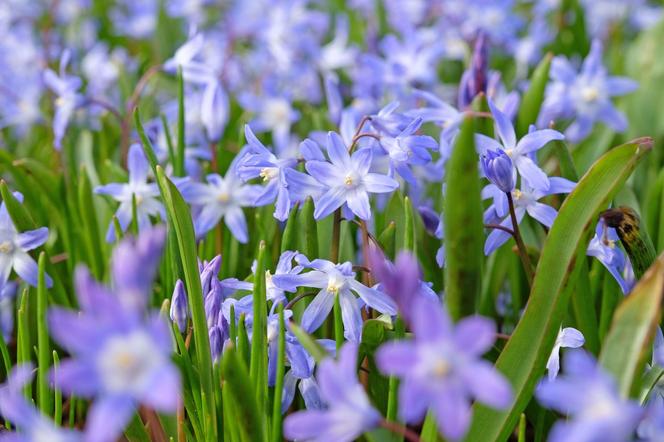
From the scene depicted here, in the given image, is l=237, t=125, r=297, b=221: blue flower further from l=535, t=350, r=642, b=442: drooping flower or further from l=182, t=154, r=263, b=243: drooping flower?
l=535, t=350, r=642, b=442: drooping flower

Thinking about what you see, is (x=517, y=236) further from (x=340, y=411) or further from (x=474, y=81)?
(x=474, y=81)

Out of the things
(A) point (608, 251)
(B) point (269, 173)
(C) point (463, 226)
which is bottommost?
(A) point (608, 251)

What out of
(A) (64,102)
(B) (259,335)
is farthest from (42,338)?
(A) (64,102)

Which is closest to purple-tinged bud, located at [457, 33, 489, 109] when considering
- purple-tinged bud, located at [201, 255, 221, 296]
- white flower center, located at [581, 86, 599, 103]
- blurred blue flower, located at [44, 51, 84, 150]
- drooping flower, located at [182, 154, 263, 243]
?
white flower center, located at [581, 86, 599, 103]

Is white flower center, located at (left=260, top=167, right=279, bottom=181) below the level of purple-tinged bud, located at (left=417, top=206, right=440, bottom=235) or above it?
above

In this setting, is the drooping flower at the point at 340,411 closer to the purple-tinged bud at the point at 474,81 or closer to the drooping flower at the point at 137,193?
the drooping flower at the point at 137,193

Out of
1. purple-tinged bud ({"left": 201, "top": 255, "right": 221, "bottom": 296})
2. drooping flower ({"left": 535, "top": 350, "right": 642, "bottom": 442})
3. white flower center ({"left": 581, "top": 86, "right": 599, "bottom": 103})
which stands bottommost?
purple-tinged bud ({"left": 201, "top": 255, "right": 221, "bottom": 296})
